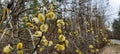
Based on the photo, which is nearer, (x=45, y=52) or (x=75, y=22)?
(x=45, y=52)

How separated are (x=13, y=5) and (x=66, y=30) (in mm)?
3705

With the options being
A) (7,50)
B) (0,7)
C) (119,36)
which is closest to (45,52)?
(0,7)

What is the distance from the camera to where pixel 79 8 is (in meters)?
7.24

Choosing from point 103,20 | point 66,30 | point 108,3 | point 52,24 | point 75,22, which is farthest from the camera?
point 108,3

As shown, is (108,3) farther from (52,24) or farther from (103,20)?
(52,24)

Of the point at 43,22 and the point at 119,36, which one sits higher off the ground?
the point at 43,22

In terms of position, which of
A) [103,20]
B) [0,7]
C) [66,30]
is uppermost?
[0,7]

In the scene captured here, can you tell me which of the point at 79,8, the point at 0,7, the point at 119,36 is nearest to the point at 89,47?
the point at 79,8

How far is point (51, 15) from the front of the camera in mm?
1768

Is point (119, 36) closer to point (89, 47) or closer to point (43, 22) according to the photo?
point (89, 47)

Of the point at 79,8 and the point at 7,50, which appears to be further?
the point at 79,8

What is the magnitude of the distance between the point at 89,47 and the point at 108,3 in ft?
25.8

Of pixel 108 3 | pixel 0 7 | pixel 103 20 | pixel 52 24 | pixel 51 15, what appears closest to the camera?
pixel 51 15

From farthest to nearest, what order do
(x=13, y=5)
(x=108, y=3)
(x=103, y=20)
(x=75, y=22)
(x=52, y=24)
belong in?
(x=108, y=3)
(x=103, y=20)
(x=75, y=22)
(x=52, y=24)
(x=13, y=5)
